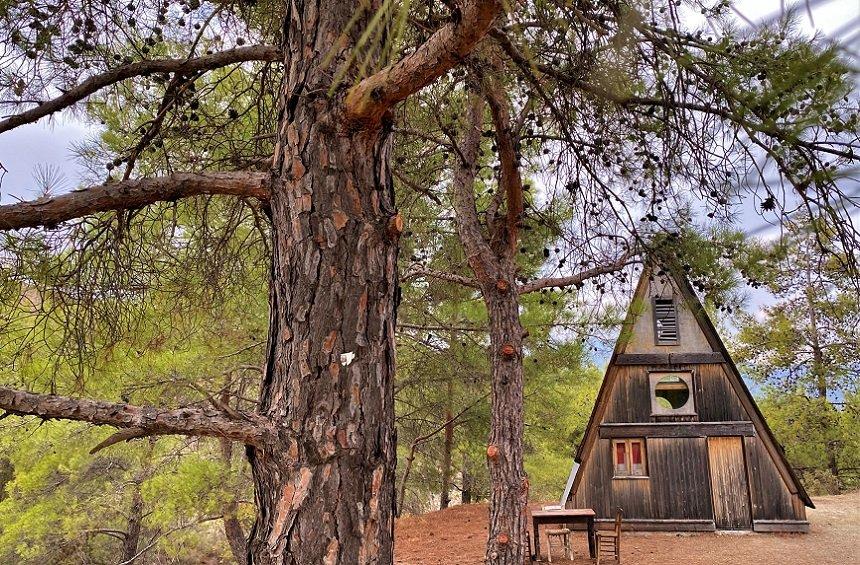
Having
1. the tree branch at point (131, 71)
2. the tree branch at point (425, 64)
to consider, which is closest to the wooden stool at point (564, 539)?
the tree branch at point (131, 71)

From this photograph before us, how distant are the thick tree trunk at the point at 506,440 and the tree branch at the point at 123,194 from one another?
166 inches

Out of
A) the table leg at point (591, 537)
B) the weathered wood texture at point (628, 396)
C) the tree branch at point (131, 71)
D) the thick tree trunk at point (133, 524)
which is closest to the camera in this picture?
the tree branch at point (131, 71)

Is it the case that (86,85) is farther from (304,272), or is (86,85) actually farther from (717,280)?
(717,280)

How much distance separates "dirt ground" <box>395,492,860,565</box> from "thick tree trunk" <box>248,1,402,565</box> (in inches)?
279

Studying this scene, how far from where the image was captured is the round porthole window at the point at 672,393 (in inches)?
424

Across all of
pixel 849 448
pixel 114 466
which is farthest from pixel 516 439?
pixel 849 448

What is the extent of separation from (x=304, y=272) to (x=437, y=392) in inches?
385

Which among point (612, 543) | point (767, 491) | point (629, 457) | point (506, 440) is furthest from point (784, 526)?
point (506, 440)

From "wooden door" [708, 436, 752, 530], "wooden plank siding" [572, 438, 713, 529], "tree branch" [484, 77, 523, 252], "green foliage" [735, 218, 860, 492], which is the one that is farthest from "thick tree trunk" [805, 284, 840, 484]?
"tree branch" [484, 77, 523, 252]

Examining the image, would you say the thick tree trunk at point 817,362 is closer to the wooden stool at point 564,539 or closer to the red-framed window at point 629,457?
the red-framed window at point 629,457

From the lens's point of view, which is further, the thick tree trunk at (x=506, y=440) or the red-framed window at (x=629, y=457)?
the red-framed window at (x=629, y=457)

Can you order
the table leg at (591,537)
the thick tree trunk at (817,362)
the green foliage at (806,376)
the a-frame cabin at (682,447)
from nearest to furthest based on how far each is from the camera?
the table leg at (591,537) → the a-frame cabin at (682,447) → the green foliage at (806,376) → the thick tree trunk at (817,362)

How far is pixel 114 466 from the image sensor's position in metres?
10.1

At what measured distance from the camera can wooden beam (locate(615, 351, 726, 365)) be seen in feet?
34.3
